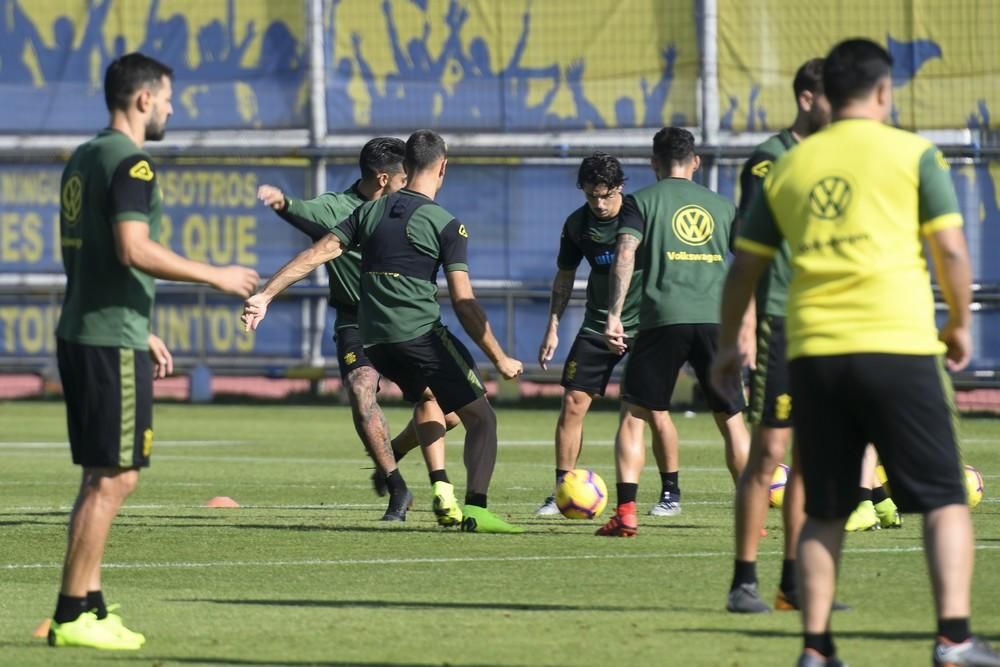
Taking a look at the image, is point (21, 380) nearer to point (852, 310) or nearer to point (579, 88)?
point (579, 88)

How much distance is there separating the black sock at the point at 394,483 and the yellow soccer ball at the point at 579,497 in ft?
3.11

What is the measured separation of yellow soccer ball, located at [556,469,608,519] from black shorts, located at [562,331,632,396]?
108cm

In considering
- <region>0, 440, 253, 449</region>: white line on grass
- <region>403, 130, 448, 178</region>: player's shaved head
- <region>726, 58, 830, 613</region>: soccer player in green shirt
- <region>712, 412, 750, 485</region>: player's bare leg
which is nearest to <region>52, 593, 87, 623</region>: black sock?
<region>726, 58, 830, 613</region>: soccer player in green shirt

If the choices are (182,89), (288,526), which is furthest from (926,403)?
(182,89)

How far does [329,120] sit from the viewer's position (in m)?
27.3

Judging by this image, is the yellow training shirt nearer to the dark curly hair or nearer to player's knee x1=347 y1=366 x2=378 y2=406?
the dark curly hair

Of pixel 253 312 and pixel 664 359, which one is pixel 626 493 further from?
pixel 253 312

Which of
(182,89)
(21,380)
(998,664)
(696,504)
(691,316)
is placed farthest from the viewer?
(21,380)

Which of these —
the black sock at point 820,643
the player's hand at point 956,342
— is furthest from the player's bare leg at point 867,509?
the black sock at point 820,643

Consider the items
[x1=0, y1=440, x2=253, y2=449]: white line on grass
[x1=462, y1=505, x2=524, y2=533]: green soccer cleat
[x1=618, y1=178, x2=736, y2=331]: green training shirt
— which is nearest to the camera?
[x1=618, y1=178, x2=736, y2=331]: green training shirt

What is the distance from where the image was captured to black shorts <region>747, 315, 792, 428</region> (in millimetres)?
8141

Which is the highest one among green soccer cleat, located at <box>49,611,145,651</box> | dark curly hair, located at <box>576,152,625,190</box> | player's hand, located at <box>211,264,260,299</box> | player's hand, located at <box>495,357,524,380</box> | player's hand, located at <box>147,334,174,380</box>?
dark curly hair, located at <box>576,152,625,190</box>

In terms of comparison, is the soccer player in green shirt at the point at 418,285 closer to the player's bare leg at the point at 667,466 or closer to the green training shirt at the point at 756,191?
the player's bare leg at the point at 667,466

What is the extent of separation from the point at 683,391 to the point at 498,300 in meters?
2.74
